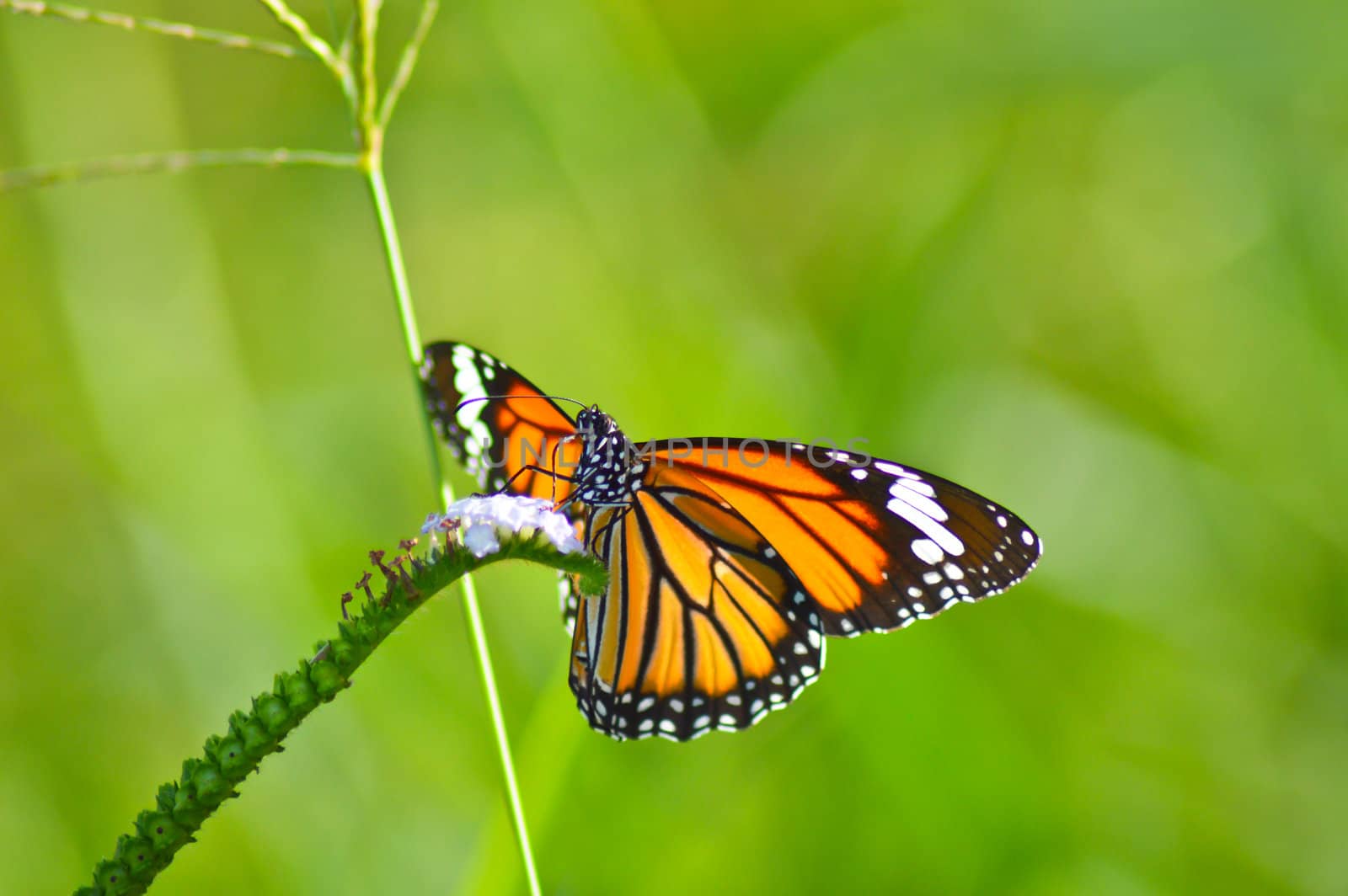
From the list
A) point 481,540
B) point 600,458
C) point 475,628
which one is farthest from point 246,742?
point 600,458

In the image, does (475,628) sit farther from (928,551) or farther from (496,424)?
(928,551)

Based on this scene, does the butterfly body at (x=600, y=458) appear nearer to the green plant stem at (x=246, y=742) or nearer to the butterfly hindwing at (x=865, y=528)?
the butterfly hindwing at (x=865, y=528)

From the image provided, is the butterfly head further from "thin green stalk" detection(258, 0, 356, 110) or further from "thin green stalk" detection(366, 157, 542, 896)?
"thin green stalk" detection(258, 0, 356, 110)

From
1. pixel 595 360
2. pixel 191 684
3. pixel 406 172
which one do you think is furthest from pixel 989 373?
pixel 191 684

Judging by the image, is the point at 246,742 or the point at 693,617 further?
the point at 693,617

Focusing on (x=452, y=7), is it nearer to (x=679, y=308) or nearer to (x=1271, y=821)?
(x=679, y=308)

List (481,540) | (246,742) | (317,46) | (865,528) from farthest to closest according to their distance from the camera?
1. (865,528)
2. (317,46)
3. (481,540)
4. (246,742)

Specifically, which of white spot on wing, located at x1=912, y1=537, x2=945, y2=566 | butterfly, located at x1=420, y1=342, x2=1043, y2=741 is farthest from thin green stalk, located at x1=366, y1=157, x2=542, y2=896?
white spot on wing, located at x1=912, y1=537, x2=945, y2=566
